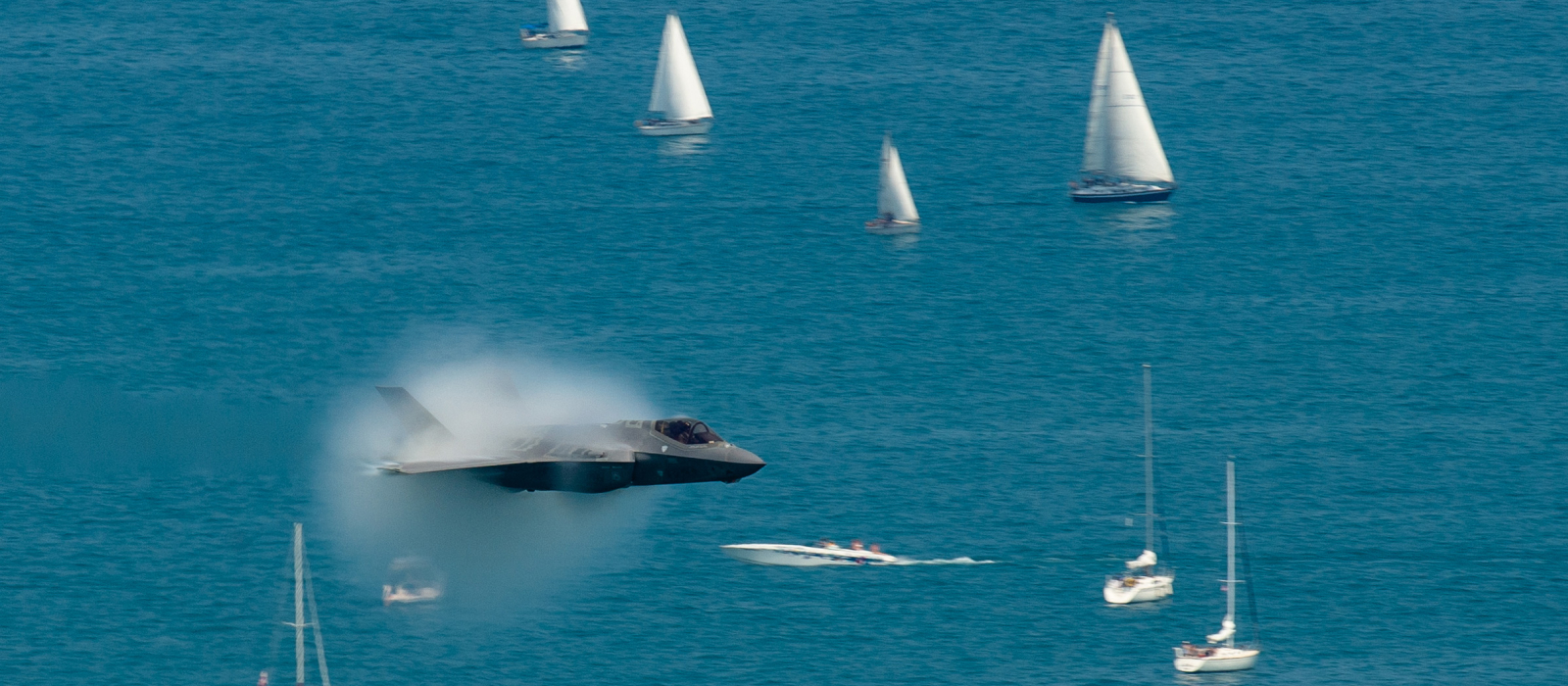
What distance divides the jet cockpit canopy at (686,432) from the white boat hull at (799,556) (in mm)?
66751

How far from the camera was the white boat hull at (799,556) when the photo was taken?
143 m

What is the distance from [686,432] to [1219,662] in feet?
211

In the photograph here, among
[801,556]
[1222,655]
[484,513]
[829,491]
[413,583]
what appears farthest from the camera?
[829,491]

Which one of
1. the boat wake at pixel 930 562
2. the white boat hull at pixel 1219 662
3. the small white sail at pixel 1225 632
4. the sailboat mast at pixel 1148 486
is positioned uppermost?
the sailboat mast at pixel 1148 486

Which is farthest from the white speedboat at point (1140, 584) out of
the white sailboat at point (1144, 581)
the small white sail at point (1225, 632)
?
the small white sail at point (1225, 632)

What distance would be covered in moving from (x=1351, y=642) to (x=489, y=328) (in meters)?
87.7

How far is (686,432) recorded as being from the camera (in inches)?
3014

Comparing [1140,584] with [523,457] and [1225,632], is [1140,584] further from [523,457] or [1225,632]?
[523,457]

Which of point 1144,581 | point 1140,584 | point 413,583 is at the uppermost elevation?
point 1144,581

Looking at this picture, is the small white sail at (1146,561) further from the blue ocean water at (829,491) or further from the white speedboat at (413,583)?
the white speedboat at (413,583)

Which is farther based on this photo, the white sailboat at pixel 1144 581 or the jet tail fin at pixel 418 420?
the white sailboat at pixel 1144 581

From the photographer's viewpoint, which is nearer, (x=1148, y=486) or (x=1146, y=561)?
(x=1146, y=561)

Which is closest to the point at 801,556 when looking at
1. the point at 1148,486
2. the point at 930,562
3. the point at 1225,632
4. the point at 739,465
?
the point at 930,562

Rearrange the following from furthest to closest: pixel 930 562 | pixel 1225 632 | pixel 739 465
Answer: pixel 930 562, pixel 1225 632, pixel 739 465
